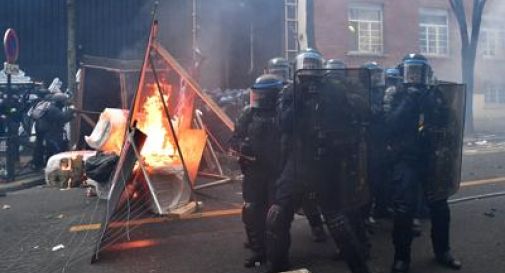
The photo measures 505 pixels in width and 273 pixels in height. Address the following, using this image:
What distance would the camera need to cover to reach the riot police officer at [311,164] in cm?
→ 342

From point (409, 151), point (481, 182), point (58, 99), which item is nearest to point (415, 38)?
point (481, 182)

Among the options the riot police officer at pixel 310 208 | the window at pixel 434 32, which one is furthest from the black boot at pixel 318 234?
the window at pixel 434 32

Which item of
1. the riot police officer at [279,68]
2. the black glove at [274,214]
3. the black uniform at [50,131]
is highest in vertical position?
the riot police officer at [279,68]

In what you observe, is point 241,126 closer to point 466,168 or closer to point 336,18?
point 466,168

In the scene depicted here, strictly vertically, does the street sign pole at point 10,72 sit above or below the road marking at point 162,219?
above

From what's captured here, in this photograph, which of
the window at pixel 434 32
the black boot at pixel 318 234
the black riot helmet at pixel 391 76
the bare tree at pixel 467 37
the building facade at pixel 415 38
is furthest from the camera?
the window at pixel 434 32

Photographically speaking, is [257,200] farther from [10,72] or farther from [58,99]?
[58,99]

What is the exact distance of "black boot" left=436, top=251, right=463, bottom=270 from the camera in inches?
154

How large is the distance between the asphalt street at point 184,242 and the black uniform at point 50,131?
8.27 ft

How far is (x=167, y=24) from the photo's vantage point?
1395cm

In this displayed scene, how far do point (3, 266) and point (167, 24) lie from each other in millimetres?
10810

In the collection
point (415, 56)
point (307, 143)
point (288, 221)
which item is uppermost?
point (415, 56)

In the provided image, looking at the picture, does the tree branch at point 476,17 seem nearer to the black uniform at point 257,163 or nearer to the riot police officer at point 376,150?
the riot police officer at point 376,150

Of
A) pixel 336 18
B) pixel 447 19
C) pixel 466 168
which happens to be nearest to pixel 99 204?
pixel 466 168
